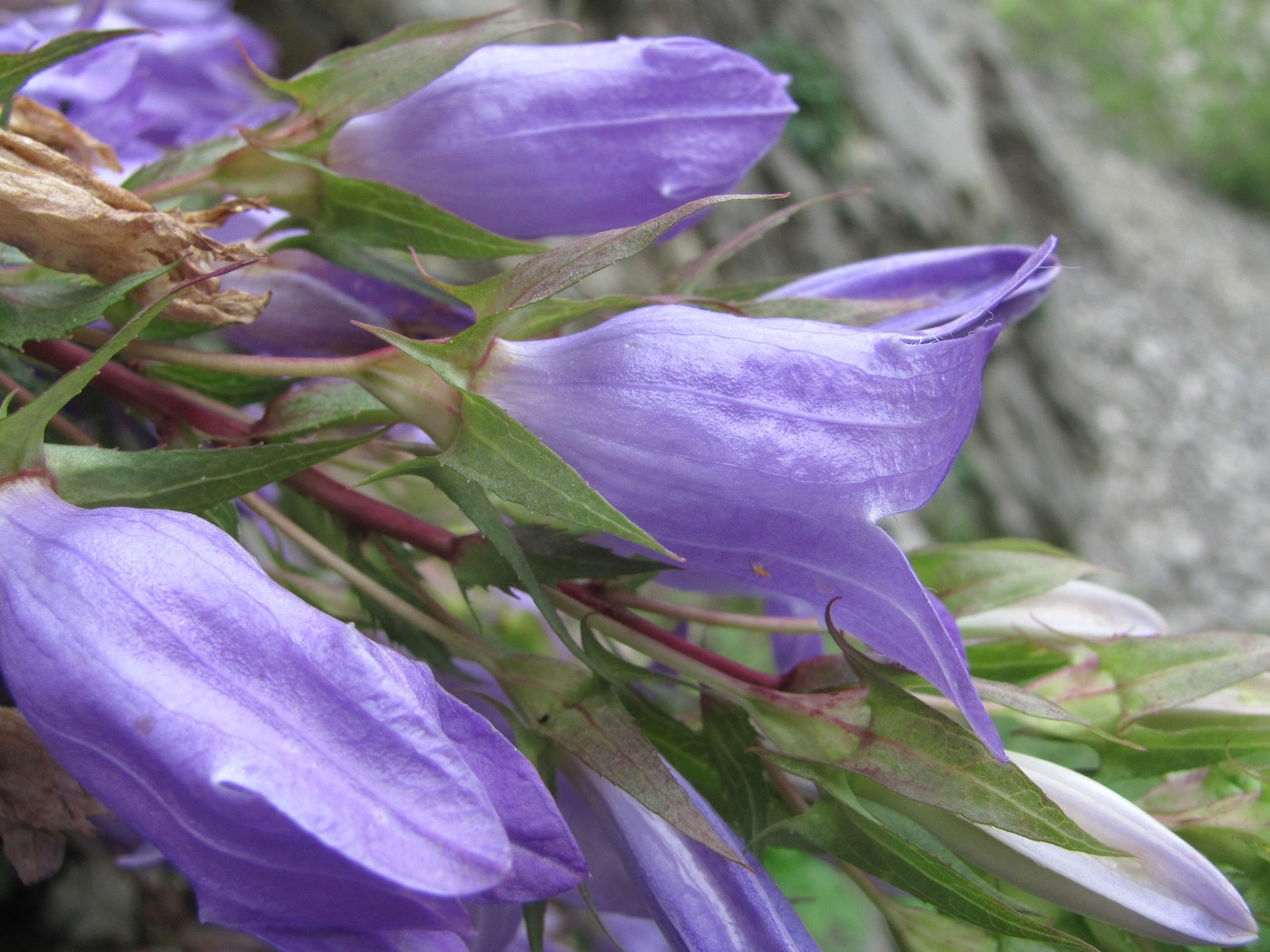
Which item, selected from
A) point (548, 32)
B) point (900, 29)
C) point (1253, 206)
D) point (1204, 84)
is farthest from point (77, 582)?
point (1204, 84)

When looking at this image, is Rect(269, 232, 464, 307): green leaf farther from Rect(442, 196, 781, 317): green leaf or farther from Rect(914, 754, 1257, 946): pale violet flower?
Rect(914, 754, 1257, 946): pale violet flower

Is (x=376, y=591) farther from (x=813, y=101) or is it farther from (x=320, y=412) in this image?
(x=813, y=101)

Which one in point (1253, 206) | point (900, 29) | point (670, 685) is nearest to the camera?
point (670, 685)

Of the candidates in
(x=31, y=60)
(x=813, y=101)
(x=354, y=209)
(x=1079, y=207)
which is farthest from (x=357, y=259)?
(x=1079, y=207)

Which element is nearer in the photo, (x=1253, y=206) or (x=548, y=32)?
(x=548, y=32)

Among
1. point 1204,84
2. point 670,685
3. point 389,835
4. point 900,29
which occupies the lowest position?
point 1204,84

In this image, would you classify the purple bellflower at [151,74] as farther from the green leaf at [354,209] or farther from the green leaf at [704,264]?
the green leaf at [704,264]

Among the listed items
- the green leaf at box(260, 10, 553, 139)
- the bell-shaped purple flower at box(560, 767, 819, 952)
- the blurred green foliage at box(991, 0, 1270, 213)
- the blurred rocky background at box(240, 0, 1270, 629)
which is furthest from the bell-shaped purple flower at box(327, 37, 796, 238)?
the blurred green foliage at box(991, 0, 1270, 213)

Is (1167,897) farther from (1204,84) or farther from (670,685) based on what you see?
(1204,84)
